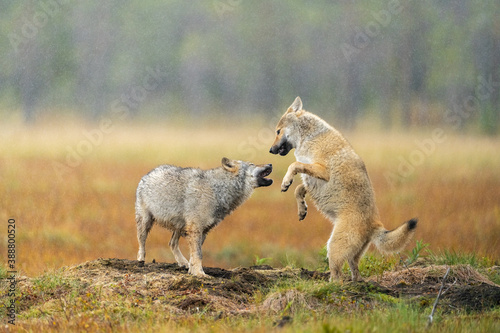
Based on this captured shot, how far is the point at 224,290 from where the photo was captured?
8320mm

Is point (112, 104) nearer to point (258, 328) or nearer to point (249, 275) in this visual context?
point (249, 275)

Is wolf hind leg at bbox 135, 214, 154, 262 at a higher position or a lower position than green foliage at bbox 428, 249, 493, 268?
higher

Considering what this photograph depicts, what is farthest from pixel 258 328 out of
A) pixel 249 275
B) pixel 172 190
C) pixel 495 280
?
pixel 495 280

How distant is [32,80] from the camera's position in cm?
2017

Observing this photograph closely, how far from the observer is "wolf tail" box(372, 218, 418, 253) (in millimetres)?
8278

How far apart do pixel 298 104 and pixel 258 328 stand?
164 inches

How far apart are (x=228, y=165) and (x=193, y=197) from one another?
0.73 metres

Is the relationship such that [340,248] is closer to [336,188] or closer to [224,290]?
[336,188]

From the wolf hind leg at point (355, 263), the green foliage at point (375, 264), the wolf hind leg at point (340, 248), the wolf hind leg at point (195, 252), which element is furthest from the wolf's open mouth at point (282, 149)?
the green foliage at point (375, 264)

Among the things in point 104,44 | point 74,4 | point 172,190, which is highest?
point 74,4

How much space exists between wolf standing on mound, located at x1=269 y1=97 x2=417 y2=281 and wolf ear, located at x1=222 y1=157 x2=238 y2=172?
25.3 inches

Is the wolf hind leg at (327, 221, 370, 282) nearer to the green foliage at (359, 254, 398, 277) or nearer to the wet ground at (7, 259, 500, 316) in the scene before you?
the wet ground at (7, 259, 500, 316)

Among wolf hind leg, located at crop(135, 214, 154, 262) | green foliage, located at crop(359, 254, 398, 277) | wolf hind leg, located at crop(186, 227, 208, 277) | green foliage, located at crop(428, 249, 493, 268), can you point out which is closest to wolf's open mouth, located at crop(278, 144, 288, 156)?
wolf hind leg, located at crop(186, 227, 208, 277)

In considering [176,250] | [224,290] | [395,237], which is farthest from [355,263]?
[176,250]
